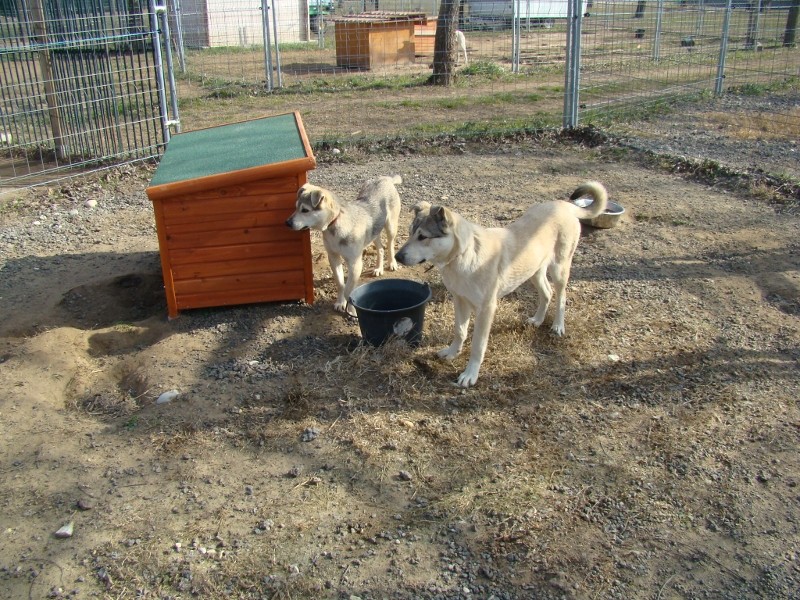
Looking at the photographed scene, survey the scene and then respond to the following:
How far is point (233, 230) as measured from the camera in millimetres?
5848

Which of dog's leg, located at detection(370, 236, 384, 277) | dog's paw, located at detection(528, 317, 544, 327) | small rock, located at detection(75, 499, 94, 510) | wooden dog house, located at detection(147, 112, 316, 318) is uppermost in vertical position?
wooden dog house, located at detection(147, 112, 316, 318)

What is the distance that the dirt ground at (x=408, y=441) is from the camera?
137 inches

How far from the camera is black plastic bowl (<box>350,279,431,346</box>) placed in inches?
205

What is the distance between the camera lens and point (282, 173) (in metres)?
5.71

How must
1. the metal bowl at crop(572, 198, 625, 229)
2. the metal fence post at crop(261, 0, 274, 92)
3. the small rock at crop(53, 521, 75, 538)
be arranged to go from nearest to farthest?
1. the small rock at crop(53, 521, 75, 538)
2. the metal bowl at crop(572, 198, 625, 229)
3. the metal fence post at crop(261, 0, 274, 92)

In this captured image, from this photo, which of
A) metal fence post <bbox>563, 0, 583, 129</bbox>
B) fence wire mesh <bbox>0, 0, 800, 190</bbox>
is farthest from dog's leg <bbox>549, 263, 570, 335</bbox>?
metal fence post <bbox>563, 0, 583, 129</bbox>

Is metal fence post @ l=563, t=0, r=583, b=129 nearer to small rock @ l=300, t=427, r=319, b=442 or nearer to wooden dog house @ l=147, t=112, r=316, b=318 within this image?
wooden dog house @ l=147, t=112, r=316, b=318

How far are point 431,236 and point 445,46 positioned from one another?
11916mm

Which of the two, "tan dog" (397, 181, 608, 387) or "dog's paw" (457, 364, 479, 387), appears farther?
"dog's paw" (457, 364, 479, 387)

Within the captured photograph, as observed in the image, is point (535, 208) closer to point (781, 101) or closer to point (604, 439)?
point (604, 439)

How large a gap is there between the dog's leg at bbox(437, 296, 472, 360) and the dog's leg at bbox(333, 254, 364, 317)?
0.97 m

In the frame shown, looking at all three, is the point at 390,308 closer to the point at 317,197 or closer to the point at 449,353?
the point at 449,353

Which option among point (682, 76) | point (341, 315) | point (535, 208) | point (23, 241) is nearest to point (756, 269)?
point (535, 208)

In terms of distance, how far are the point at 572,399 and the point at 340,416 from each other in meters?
1.54
